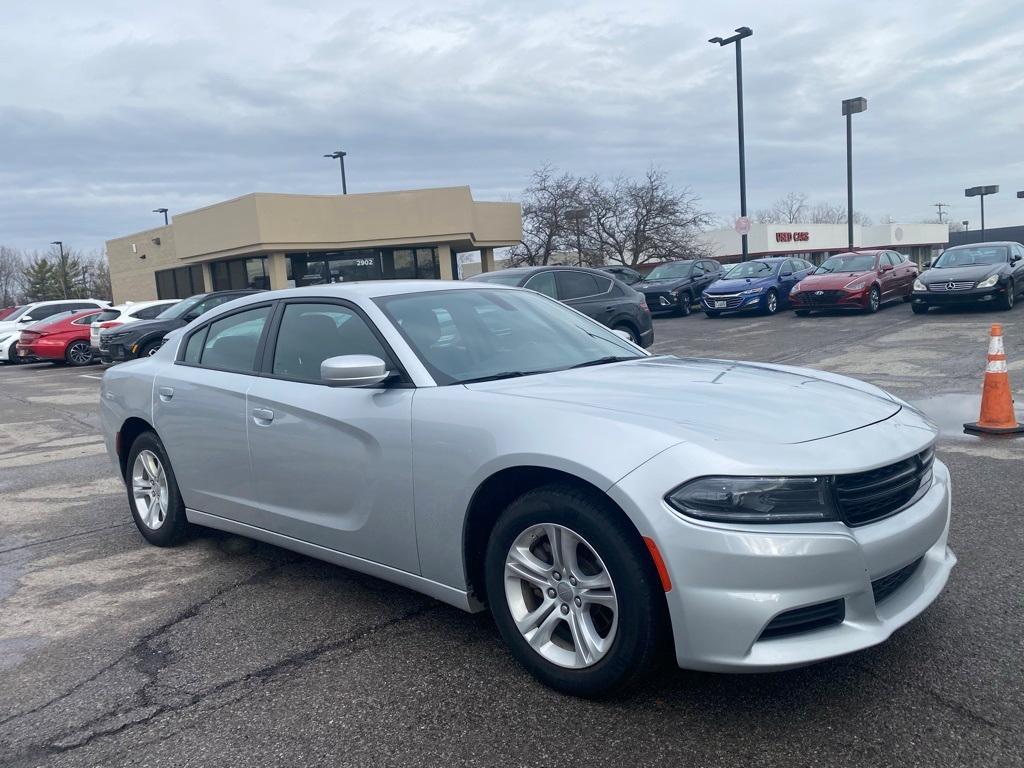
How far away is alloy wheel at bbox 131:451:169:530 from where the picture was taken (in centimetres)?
526

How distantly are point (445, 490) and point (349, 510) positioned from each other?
2.10ft

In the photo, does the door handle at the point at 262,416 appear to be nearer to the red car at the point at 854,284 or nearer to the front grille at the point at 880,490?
the front grille at the point at 880,490

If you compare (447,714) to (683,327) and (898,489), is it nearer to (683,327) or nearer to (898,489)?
(898,489)

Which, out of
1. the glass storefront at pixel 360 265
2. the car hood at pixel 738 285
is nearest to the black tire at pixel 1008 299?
the car hood at pixel 738 285

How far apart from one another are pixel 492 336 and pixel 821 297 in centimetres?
1644

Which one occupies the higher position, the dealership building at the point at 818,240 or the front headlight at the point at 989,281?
the dealership building at the point at 818,240

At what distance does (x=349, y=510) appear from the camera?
3.87 m

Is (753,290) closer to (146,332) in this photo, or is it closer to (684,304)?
(684,304)

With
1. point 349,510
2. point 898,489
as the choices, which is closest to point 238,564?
point 349,510

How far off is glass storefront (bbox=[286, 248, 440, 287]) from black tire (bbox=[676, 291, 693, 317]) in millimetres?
14557

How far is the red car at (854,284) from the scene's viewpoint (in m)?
18.9

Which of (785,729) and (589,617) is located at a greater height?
(589,617)

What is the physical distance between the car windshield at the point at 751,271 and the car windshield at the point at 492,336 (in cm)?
1789

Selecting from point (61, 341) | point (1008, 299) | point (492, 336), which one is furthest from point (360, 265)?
point (492, 336)
